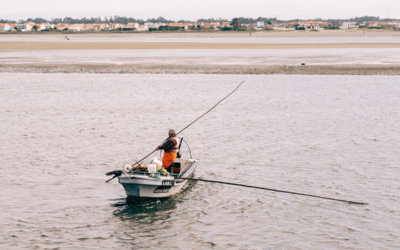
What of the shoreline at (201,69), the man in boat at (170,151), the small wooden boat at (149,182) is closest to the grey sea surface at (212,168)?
the small wooden boat at (149,182)

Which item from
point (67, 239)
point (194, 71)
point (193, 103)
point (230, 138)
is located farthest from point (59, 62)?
point (67, 239)

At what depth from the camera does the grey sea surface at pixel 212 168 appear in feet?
45.3

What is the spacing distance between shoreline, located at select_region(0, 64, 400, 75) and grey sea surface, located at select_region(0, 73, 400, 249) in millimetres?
12301

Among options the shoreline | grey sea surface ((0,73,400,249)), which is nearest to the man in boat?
grey sea surface ((0,73,400,249))

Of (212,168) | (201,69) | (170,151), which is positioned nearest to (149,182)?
(170,151)

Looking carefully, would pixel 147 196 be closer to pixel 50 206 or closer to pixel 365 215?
pixel 50 206

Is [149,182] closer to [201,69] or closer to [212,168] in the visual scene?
[212,168]

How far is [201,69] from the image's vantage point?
189 ft

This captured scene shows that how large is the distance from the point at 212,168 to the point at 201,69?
125ft

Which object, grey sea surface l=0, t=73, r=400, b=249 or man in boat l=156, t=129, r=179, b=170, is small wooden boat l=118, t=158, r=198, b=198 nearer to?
grey sea surface l=0, t=73, r=400, b=249

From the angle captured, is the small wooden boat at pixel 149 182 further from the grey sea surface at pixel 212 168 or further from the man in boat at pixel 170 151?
the man in boat at pixel 170 151

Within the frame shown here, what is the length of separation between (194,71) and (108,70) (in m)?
9.67

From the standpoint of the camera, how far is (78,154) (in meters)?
22.7

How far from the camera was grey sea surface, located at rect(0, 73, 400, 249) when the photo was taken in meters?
13.8
